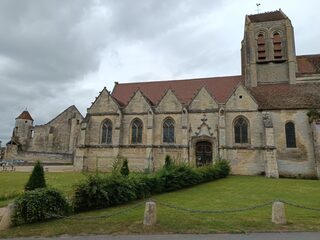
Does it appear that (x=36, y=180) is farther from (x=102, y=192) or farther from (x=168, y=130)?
(x=168, y=130)

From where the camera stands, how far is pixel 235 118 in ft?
93.2

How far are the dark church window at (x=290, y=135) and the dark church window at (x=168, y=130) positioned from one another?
37.2ft

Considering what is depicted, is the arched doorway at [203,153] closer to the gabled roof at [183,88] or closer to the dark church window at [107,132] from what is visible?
the gabled roof at [183,88]

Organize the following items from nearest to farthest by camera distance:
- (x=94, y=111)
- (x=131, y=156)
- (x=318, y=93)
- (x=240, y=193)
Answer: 1. (x=240, y=193)
2. (x=318, y=93)
3. (x=131, y=156)
4. (x=94, y=111)

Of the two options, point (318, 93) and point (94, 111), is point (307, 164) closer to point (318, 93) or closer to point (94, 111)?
point (318, 93)

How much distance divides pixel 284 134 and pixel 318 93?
5.70 metres

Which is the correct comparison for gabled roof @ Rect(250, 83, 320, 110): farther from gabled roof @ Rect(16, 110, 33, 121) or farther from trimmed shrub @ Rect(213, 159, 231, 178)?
gabled roof @ Rect(16, 110, 33, 121)

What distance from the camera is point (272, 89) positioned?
98.7 feet

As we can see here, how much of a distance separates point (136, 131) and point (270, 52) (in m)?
18.0

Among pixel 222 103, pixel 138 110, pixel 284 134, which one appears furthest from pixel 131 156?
pixel 284 134

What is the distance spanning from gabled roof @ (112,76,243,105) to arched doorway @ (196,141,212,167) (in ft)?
16.7

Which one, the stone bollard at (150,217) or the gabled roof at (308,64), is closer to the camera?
the stone bollard at (150,217)

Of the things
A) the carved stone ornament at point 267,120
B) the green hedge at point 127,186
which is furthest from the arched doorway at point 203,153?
the green hedge at point 127,186

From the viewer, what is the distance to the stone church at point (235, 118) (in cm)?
2644
